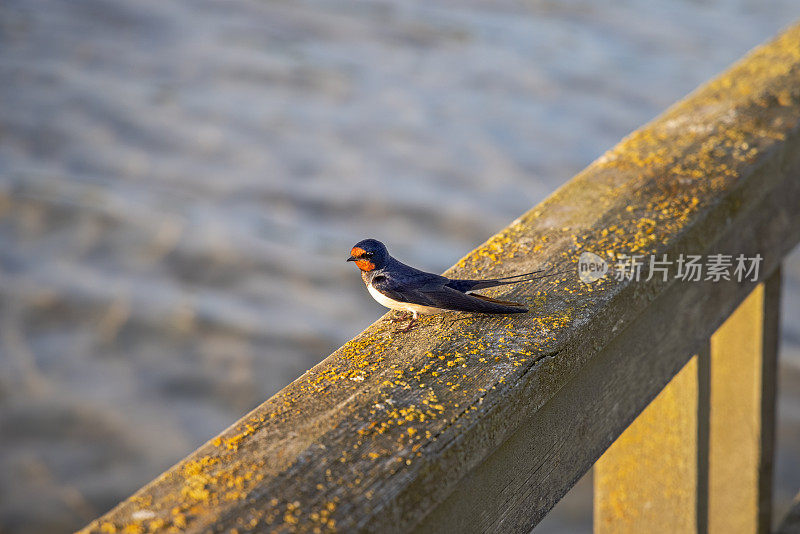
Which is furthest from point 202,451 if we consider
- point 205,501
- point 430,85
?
point 430,85

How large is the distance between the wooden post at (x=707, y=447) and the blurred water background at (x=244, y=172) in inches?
57.7

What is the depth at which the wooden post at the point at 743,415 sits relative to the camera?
224 cm

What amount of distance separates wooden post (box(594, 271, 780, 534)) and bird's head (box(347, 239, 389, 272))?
A: 2.62ft

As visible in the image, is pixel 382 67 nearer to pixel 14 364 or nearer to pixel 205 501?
pixel 14 364

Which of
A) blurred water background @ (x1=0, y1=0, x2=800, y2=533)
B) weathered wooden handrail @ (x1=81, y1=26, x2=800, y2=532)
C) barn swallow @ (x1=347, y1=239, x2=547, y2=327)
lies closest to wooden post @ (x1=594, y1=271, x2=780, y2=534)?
weathered wooden handrail @ (x1=81, y1=26, x2=800, y2=532)

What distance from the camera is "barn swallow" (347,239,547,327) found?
54.4 inches

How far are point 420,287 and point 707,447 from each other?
91 centimetres

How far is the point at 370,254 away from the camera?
1.52 meters

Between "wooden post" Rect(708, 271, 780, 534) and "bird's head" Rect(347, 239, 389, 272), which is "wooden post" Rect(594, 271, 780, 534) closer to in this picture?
"wooden post" Rect(708, 271, 780, 534)

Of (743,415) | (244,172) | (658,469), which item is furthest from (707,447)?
(244,172)

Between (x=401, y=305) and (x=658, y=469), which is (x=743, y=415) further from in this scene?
(x=401, y=305)

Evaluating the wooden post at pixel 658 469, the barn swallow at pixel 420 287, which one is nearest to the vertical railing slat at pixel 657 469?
the wooden post at pixel 658 469

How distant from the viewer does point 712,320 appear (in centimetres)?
181

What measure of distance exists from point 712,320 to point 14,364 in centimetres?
351
